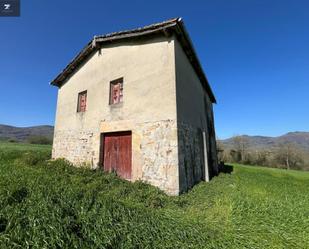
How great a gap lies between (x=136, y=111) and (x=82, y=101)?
4803 mm

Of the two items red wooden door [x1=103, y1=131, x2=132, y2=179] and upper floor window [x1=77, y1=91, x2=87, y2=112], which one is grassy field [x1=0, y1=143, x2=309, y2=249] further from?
upper floor window [x1=77, y1=91, x2=87, y2=112]

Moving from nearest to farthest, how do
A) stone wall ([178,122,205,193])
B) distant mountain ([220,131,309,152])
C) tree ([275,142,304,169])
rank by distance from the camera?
stone wall ([178,122,205,193]) < tree ([275,142,304,169]) < distant mountain ([220,131,309,152])

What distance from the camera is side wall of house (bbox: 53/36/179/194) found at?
7109 millimetres

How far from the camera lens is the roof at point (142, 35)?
755 cm

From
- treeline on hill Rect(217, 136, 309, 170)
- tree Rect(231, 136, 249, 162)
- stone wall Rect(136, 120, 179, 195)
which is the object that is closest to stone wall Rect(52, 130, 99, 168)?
stone wall Rect(136, 120, 179, 195)

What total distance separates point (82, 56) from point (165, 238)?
35.9ft

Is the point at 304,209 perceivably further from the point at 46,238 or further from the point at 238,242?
the point at 46,238

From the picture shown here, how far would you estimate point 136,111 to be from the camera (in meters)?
8.12

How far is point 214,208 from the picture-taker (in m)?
5.30

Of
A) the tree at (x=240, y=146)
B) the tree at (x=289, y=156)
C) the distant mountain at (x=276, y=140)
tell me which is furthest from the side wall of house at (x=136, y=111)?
the tree at (x=289, y=156)

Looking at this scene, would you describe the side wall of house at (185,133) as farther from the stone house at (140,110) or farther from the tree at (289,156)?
the tree at (289,156)

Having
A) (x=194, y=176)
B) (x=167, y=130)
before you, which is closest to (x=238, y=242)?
(x=167, y=130)

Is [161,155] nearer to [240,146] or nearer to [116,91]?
[116,91]

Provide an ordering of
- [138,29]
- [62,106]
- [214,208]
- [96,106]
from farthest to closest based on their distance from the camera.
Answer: [62,106]
[96,106]
[138,29]
[214,208]
